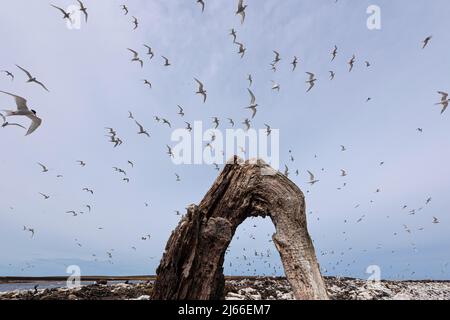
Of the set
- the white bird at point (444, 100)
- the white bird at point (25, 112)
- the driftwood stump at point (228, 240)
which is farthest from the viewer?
the white bird at point (444, 100)

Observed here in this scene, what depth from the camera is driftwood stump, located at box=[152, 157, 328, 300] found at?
20.6ft

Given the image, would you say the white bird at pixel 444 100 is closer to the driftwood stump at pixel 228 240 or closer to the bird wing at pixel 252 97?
the bird wing at pixel 252 97

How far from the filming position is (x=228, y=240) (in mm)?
6602

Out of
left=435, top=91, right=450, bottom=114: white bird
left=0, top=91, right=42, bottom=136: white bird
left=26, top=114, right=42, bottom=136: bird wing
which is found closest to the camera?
left=0, top=91, right=42, bottom=136: white bird

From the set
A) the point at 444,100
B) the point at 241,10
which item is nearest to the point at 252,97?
the point at 241,10

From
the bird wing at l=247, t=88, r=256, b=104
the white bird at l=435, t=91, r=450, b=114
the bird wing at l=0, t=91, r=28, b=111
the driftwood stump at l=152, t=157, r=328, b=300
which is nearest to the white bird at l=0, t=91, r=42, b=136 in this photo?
the bird wing at l=0, t=91, r=28, b=111

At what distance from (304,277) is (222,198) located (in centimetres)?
226

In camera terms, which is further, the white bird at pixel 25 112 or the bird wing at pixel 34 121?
the bird wing at pixel 34 121

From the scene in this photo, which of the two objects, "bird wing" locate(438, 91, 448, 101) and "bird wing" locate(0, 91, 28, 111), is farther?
"bird wing" locate(438, 91, 448, 101)

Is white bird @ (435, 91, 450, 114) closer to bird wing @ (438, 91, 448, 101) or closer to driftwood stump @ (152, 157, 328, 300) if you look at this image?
bird wing @ (438, 91, 448, 101)

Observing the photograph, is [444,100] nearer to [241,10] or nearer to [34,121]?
[241,10]

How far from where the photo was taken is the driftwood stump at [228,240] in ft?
20.6

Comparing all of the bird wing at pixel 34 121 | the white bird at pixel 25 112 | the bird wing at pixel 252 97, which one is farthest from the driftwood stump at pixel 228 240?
the bird wing at pixel 252 97
